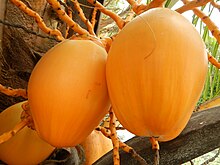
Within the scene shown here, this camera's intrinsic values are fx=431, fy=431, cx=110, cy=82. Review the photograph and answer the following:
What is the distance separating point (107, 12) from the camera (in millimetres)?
698

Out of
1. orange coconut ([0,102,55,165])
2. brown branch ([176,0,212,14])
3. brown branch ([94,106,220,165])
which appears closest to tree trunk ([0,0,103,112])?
orange coconut ([0,102,55,165])

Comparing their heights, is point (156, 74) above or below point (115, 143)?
above

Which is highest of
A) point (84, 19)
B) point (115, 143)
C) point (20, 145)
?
point (84, 19)

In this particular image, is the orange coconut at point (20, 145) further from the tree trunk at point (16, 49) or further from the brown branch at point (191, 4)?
the brown branch at point (191, 4)

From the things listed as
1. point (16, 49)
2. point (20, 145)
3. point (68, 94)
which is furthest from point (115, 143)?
point (16, 49)

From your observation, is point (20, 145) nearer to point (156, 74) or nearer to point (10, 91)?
point (10, 91)

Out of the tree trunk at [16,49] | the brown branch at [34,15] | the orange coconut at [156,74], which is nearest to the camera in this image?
the orange coconut at [156,74]

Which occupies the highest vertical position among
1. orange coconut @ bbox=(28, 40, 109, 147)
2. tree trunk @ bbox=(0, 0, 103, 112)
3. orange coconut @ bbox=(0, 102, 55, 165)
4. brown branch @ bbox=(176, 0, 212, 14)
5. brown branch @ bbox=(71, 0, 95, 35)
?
brown branch @ bbox=(176, 0, 212, 14)

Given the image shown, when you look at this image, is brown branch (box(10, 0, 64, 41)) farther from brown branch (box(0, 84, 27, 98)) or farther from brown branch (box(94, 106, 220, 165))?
brown branch (box(94, 106, 220, 165))

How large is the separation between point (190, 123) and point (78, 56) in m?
0.30

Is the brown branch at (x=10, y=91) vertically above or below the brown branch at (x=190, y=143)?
above

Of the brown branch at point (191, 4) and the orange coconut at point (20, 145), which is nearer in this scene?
the brown branch at point (191, 4)

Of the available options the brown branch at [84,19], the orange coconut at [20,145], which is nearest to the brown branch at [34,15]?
the brown branch at [84,19]

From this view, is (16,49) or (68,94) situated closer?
(68,94)
